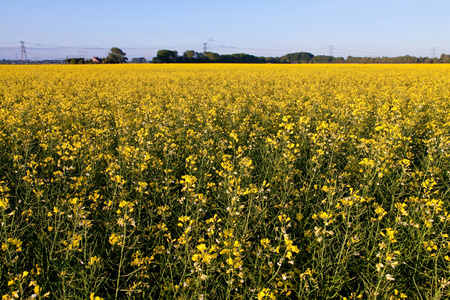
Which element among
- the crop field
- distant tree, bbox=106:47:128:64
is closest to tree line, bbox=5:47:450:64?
distant tree, bbox=106:47:128:64

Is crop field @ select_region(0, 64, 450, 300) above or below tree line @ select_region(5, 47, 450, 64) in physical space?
below

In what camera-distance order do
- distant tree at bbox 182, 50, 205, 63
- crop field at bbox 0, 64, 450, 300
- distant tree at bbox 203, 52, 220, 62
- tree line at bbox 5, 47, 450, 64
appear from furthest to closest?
distant tree at bbox 203, 52, 220, 62 → distant tree at bbox 182, 50, 205, 63 → tree line at bbox 5, 47, 450, 64 → crop field at bbox 0, 64, 450, 300

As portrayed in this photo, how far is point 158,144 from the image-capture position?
5.12 metres

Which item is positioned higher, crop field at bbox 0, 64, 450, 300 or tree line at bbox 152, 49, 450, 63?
tree line at bbox 152, 49, 450, 63

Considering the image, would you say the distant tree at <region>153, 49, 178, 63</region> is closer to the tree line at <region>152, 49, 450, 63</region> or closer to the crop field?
the tree line at <region>152, 49, 450, 63</region>

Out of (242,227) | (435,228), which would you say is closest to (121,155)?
(242,227)

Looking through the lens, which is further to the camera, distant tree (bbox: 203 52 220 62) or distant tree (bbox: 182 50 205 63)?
distant tree (bbox: 203 52 220 62)

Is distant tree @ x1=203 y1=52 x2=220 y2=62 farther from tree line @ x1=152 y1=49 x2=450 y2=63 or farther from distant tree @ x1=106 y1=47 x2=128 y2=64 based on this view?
distant tree @ x1=106 y1=47 x2=128 y2=64

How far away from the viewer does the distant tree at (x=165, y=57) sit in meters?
60.8

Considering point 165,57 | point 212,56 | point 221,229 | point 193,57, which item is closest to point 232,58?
point 212,56

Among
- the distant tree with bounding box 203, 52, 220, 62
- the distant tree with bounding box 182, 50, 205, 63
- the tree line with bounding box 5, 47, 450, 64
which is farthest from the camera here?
the distant tree with bounding box 203, 52, 220, 62

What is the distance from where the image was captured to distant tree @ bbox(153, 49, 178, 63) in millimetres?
60844

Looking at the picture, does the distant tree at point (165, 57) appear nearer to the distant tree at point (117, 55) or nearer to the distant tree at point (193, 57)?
the distant tree at point (193, 57)

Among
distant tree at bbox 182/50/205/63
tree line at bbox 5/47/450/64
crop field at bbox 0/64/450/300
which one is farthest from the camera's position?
distant tree at bbox 182/50/205/63
